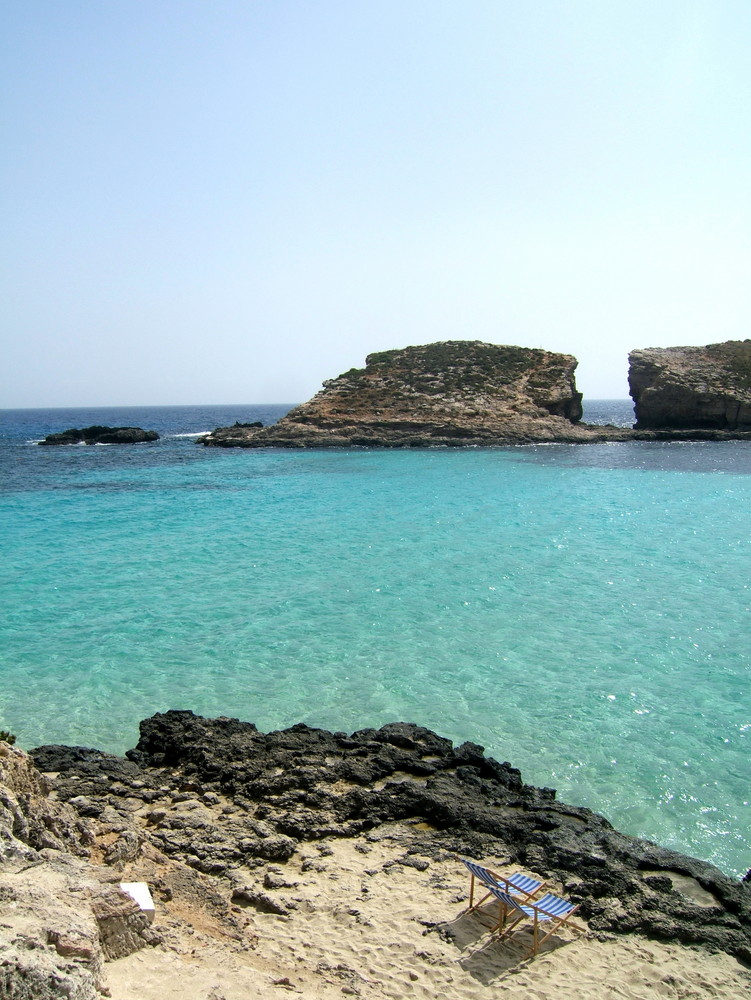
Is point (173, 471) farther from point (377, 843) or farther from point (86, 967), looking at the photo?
point (86, 967)

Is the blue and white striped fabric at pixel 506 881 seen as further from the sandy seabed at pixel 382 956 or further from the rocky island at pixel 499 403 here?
the rocky island at pixel 499 403

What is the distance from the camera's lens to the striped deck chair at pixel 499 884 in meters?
5.97

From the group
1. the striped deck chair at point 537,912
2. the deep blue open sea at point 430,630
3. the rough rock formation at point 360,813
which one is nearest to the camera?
the striped deck chair at point 537,912

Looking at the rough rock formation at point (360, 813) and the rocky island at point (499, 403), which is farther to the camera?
the rocky island at point (499, 403)

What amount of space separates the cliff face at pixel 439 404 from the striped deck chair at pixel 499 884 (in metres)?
47.9

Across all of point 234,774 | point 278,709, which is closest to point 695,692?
point 278,709

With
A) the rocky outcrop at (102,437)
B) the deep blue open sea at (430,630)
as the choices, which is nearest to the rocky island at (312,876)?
the deep blue open sea at (430,630)

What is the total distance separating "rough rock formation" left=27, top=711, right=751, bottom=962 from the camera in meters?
6.39

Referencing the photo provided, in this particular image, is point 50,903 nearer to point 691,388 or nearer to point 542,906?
point 542,906

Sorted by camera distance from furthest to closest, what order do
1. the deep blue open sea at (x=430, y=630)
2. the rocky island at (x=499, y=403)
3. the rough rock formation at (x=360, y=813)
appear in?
the rocky island at (x=499, y=403) < the deep blue open sea at (x=430, y=630) < the rough rock formation at (x=360, y=813)

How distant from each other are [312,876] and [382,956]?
4.11 ft

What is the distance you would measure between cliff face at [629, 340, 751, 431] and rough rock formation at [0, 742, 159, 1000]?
62377 millimetres

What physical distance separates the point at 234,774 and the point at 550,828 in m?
3.60

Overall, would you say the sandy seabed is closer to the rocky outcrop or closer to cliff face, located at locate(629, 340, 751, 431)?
the rocky outcrop
